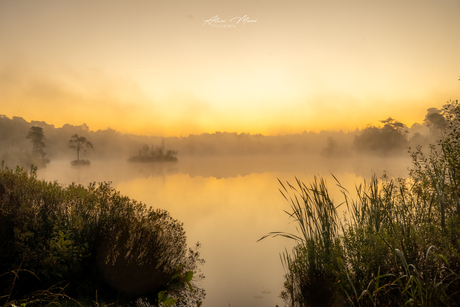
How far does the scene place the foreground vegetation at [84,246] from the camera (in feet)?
16.1

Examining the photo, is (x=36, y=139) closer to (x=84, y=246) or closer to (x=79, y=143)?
(x=79, y=143)

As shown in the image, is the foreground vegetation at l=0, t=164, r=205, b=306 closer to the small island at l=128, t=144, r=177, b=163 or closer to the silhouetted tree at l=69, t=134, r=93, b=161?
the silhouetted tree at l=69, t=134, r=93, b=161

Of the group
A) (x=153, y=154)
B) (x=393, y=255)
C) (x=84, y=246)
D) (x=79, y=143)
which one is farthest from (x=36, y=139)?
(x=393, y=255)

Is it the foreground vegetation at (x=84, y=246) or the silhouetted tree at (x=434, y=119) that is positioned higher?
the silhouetted tree at (x=434, y=119)

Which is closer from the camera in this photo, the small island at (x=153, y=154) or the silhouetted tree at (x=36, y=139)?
the silhouetted tree at (x=36, y=139)

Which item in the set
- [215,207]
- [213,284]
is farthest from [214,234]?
[215,207]

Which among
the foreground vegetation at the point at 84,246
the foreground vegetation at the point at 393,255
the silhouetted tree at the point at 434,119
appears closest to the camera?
the foreground vegetation at the point at 393,255

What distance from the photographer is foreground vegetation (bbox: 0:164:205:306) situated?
4.90 m

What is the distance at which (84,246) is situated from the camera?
18.1ft

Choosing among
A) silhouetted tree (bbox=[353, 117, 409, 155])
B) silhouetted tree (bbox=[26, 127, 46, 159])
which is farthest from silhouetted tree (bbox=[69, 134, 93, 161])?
silhouetted tree (bbox=[353, 117, 409, 155])

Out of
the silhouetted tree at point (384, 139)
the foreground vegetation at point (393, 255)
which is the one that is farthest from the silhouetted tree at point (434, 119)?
the foreground vegetation at point (393, 255)

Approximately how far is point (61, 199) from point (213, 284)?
5.10m

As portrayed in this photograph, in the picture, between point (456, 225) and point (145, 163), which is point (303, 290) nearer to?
point (456, 225)

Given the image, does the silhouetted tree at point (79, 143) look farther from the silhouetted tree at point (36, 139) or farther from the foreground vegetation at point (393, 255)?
the foreground vegetation at point (393, 255)
